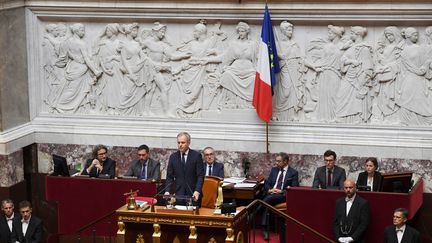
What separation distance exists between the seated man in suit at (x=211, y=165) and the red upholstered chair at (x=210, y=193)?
1.90 metres

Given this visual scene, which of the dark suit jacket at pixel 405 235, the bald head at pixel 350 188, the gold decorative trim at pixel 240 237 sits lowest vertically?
the dark suit jacket at pixel 405 235

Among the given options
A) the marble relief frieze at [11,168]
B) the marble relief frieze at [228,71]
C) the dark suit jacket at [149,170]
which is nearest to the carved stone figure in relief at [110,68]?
the marble relief frieze at [228,71]

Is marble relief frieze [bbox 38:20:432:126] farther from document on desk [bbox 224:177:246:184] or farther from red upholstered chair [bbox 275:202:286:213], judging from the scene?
red upholstered chair [bbox 275:202:286:213]

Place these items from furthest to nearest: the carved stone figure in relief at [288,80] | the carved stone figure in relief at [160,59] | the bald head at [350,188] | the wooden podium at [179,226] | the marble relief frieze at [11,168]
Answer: the carved stone figure in relief at [160,59] < the marble relief frieze at [11,168] < the carved stone figure in relief at [288,80] < the bald head at [350,188] < the wooden podium at [179,226]

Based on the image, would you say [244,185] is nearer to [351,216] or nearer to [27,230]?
[351,216]

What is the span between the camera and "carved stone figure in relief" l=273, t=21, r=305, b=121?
58.9 feet

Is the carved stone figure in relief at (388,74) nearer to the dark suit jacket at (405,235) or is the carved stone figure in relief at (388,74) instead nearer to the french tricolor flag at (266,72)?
the french tricolor flag at (266,72)

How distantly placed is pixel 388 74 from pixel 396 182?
6.62 ft

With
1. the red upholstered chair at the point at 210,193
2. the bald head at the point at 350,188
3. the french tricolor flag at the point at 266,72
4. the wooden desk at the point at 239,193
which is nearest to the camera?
the red upholstered chair at the point at 210,193

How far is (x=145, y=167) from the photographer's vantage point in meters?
17.7

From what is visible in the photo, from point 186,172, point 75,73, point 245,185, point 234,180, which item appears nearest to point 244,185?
point 245,185

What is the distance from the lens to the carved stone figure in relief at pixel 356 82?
1759cm

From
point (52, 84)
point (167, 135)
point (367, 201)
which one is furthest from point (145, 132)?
point (367, 201)

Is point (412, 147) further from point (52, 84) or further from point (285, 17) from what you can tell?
point (52, 84)
